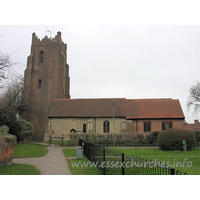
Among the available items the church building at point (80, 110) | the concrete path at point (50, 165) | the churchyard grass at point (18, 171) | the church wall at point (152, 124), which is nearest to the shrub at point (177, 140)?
the church building at point (80, 110)

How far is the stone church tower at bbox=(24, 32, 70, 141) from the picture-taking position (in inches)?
1903

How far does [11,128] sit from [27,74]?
93.9 ft

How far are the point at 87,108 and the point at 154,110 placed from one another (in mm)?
12196

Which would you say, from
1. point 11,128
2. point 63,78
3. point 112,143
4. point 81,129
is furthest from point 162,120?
point 63,78

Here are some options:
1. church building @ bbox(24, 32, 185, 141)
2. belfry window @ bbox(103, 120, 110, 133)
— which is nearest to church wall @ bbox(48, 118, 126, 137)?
church building @ bbox(24, 32, 185, 141)

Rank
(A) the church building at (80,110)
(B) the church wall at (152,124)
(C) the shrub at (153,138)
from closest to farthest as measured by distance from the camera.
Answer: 1. (C) the shrub at (153,138)
2. (B) the church wall at (152,124)
3. (A) the church building at (80,110)

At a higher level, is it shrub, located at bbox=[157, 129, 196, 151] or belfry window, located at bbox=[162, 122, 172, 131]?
belfry window, located at bbox=[162, 122, 172, 131]

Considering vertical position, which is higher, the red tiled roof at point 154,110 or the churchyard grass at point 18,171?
the red tiled roof at point 154,110

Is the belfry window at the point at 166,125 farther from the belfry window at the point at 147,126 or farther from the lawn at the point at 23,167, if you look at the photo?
the lawn at the point at 23,167

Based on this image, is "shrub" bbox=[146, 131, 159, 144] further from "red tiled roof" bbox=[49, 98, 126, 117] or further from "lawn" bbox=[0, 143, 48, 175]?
"lawn" bbox=[0, 143, 48, 175]

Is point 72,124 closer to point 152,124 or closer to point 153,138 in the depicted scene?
point 152,124

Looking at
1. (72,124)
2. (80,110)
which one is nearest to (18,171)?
(72,124)

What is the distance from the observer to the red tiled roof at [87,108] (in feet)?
123

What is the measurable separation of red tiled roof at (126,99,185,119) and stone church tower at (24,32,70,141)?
63.3 feet
